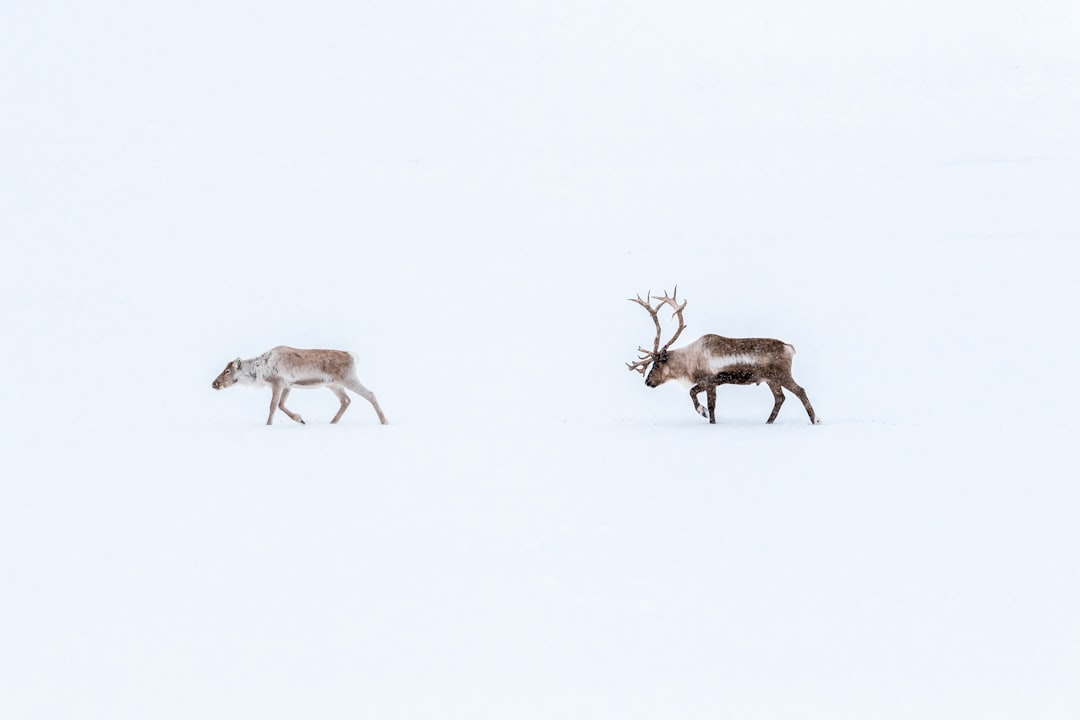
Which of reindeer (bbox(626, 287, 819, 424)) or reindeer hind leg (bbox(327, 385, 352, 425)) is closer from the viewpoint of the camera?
reindeer (bbox(626, 287, 819, 424))

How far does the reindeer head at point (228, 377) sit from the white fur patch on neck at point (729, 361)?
5476 mm

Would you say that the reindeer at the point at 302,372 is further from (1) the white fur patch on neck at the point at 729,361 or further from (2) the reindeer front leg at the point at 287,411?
(1) the white fur patch on neck at the point at 729,361

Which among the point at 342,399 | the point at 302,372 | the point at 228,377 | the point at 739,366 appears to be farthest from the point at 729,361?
the point at 228,377

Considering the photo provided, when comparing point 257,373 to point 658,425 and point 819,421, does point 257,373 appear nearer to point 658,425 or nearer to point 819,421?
point 658,425

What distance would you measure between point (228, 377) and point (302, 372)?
1.08m

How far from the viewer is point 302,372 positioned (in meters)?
15.1

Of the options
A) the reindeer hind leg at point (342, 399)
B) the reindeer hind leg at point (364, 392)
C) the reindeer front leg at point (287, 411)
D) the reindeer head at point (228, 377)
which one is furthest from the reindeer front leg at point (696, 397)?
the reindeer head at point (228, 377)

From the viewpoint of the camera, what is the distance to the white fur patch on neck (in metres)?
14.4

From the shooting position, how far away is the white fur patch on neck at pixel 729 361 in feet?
47.1

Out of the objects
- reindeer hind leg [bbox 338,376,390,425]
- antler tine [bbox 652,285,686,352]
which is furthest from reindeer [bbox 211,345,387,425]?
antler tine [bbox 652,285,686,352]

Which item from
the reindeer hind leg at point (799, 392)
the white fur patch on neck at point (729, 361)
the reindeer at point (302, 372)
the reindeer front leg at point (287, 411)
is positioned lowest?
the reindeer front leg at point (287, 411)

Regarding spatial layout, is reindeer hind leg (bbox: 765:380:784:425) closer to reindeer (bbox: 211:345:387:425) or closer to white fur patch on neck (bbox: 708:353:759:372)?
white fur patch on neck (bbox: 708:353:759:372)

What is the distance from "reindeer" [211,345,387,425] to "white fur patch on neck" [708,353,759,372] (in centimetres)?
378

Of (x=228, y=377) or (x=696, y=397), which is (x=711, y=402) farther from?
(x=228, y=377)
